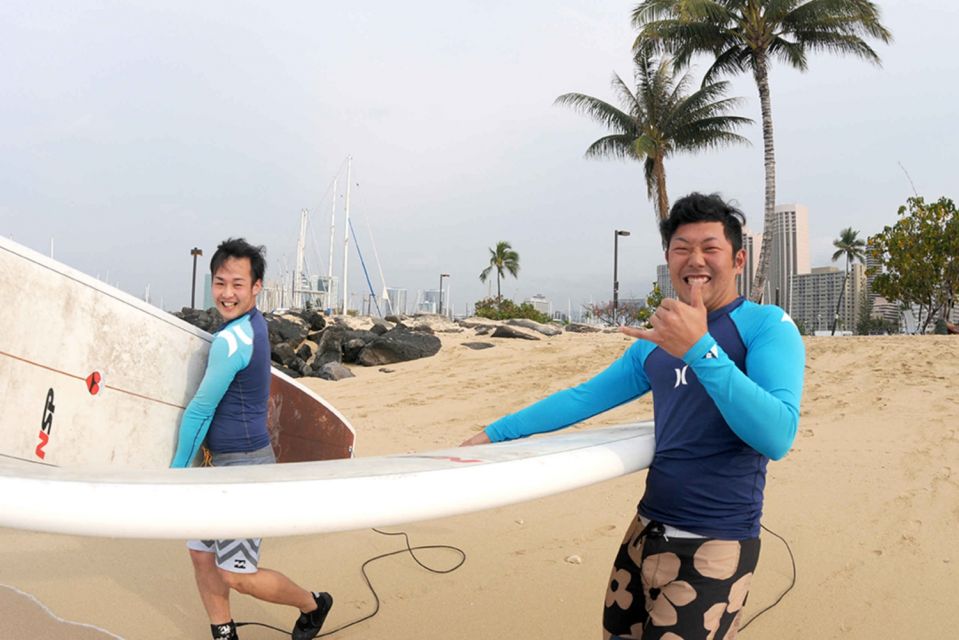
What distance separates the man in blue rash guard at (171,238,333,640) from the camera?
205cm

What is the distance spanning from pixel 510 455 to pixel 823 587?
245cm

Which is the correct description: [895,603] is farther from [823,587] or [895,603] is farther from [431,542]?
[431,542]

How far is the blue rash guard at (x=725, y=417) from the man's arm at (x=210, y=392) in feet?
4.55

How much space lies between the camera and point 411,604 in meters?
2.90

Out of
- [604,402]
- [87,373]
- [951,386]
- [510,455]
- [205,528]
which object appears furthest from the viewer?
[951,386]

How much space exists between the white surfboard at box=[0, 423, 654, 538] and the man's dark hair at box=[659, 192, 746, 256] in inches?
28.5

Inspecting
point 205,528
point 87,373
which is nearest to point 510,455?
point 205,528

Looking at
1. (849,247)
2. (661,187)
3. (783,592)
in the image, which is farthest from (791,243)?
(783,592)

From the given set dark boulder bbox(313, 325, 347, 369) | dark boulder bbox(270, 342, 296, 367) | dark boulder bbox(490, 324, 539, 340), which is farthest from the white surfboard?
dark boulder bbox(490, 324, 539, 340)

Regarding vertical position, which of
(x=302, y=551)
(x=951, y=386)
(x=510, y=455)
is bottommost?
(x=302, y=551)

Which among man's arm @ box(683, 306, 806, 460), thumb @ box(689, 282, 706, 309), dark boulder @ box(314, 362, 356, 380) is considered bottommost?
dark boulder @ box(314, 362, 356, 380)

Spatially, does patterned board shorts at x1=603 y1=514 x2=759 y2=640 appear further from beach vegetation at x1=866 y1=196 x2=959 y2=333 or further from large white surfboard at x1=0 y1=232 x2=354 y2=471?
beach vegetation at x1=866 y1=196 x2=959 y2=333

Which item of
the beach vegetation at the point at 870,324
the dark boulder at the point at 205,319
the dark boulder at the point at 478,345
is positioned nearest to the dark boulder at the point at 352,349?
the dark boulder at the point at 478,345

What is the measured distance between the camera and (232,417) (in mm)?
2145
